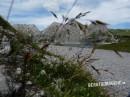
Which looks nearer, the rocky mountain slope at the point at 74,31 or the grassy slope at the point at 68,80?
the rocky mountain slope at the point at 74,31

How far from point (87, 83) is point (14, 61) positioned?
4.69 meters

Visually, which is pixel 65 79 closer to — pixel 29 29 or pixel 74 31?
pixel 29 29

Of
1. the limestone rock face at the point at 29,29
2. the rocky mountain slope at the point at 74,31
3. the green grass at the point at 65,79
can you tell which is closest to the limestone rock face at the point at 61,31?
the rocky mountain slope at the point at 74,31

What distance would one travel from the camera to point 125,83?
1270cm

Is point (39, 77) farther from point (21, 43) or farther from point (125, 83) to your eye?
point (125, 83)

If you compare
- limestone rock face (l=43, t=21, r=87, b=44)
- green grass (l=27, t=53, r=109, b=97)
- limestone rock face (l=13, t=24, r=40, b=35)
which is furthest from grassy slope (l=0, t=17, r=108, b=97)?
limestone rock face (l=43, t=21, r=87, b=44)

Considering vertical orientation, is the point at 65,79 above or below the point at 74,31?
below

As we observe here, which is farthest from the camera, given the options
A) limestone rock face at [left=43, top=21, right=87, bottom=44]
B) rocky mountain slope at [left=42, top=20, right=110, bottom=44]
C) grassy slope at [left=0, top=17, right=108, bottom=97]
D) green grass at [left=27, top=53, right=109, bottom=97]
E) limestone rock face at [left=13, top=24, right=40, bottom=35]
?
grassy slope at [left=0, top=17, right=108, bottom=97]

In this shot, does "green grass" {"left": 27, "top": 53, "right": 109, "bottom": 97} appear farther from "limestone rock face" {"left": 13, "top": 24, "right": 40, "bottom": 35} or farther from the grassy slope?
"limestone rock face" {"left": 13, "top": 24, "right": 40, "bottom": 35}

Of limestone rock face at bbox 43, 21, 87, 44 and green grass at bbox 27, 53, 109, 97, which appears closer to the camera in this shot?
limestone rock face at bbox 43, 21, 87, 44

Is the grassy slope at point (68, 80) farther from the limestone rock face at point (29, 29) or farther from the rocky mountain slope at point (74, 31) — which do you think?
the rocky mountain slope at point (74, 31)

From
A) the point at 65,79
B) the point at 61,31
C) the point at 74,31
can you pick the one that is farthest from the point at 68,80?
the point at 61,31

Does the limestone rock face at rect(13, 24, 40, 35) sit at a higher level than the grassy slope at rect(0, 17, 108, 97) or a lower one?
higher

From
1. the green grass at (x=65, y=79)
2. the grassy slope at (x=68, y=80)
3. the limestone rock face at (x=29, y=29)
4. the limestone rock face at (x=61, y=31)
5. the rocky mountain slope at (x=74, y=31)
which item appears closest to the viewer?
the rocky mountain slope at (x=74, y=31)
